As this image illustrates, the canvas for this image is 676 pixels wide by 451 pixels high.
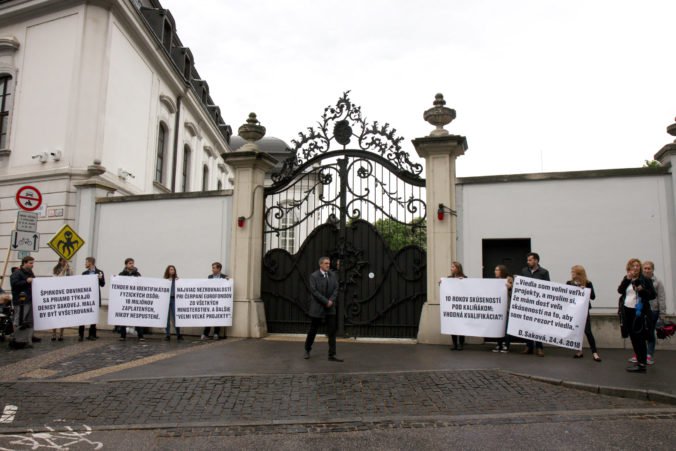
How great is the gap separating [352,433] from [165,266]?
8.82 meters

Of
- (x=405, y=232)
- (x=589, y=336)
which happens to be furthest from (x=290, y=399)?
(x=405, y=232)

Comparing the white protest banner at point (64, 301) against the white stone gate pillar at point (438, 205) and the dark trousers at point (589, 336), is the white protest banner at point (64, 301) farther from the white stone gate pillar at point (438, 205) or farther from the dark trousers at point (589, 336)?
the dark trousers at point (589, 336)

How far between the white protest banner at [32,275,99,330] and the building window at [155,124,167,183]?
10.4 meters

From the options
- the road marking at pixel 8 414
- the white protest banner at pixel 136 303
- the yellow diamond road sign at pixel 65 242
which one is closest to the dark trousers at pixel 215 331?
the white protest banner at pixel 136 303

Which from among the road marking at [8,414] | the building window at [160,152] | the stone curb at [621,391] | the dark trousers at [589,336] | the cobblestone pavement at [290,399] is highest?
the building window at [160,152]

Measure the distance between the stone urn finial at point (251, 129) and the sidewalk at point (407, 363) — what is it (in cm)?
501

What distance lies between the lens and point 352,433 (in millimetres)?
4938

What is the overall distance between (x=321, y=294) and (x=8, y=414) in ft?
14.8

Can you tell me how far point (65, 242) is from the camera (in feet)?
37.7


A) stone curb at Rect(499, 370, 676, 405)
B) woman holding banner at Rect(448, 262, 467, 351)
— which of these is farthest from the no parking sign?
stone curb at Rect(499, 370, 676, 405)

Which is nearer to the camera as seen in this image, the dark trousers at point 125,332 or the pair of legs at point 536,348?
the pair of legs at point 536,348

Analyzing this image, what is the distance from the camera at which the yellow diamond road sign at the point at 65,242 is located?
1133cm

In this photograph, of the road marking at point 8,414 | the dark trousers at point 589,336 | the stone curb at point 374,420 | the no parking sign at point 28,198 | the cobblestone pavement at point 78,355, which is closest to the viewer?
the stone curb at point 374,420

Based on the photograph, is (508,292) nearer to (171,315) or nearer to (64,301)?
(171,315)
